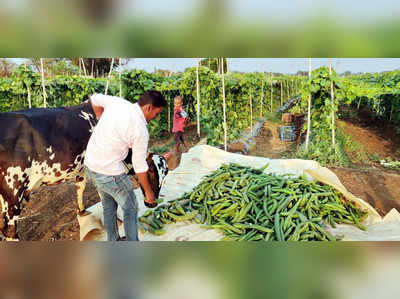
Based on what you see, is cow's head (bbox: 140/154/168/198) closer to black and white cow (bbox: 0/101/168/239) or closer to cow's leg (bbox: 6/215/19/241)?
black and white cow (bbox: 0/101/168/239)

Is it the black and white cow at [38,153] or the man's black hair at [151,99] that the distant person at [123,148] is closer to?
the man's black hair at [151,99]

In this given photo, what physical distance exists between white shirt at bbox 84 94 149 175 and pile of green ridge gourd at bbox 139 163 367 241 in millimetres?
1401

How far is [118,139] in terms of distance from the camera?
2.54 metres

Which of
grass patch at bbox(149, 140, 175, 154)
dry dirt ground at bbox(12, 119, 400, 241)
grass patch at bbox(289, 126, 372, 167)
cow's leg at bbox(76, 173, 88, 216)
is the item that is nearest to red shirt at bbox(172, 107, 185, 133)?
dry dirt ground at bbox(12, 119, 400, 241)

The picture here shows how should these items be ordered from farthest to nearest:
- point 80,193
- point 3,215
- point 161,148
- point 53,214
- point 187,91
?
point 187,91 < point 161,148 < point 53,214 < point 80,193 < point 3,215

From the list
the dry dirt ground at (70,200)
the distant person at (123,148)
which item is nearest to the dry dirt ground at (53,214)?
the dry dirt ground at (70,200)

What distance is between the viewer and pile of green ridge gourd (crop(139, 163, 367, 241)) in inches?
134

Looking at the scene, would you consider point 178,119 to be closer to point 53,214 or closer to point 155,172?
point 53,214

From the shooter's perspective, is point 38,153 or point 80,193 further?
point 80,193

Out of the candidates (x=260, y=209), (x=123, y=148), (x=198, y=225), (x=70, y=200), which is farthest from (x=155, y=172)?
(x=70, y=200)

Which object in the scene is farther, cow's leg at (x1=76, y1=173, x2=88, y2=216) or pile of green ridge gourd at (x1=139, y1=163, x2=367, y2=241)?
cow's leg at (x1=76, y1=173, x2=88, y2=216)

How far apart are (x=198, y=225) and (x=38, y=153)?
2.08 m

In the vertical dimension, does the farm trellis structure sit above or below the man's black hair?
above
